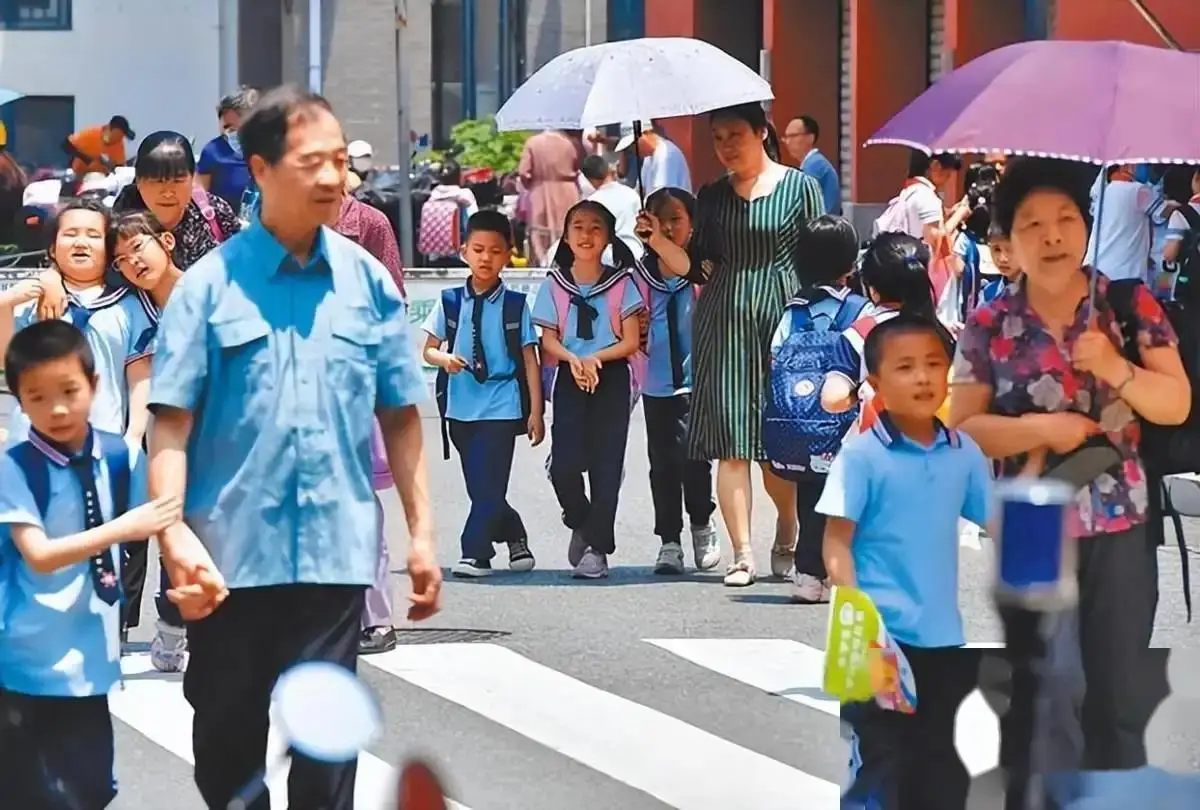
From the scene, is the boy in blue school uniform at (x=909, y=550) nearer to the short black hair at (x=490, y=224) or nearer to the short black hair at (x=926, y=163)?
the short black hair at (x=490, y=224)

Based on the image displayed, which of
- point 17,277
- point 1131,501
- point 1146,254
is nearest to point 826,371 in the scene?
point 1131,501

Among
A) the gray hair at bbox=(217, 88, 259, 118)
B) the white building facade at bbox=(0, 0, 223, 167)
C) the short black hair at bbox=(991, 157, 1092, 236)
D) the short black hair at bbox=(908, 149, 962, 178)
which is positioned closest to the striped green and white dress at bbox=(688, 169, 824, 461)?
the gray hair at bbox=(217, 88, 259, 118)

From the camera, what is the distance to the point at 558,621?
9867 millimetres

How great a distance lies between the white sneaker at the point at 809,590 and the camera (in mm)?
10078

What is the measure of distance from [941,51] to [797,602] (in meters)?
17.8

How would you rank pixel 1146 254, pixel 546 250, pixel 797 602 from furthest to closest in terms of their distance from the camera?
pixel 546 250 → pixel 1146 254 → pixel 797 602

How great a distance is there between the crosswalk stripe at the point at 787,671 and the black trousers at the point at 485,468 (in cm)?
155

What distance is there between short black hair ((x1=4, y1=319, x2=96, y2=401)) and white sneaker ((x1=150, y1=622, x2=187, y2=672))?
3.05 meters

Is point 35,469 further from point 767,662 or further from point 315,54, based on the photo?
point 315,54

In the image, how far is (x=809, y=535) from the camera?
32.6 feet

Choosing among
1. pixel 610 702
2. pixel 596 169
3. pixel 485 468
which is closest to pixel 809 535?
pixel 485 468

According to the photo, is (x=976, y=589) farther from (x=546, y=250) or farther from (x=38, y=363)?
(x=546, y=250)

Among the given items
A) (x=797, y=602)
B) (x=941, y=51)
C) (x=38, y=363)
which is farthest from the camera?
(x=941, y=51)

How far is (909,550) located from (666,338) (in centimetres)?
513
